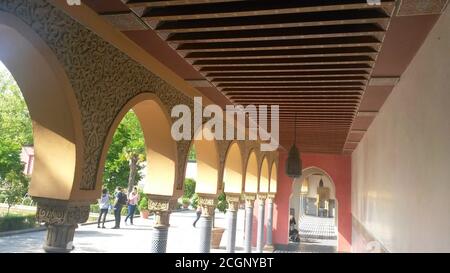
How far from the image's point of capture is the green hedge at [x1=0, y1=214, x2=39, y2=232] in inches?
419

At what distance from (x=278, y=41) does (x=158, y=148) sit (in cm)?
234

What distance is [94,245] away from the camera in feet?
31.0

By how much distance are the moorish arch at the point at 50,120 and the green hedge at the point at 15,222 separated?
900cm

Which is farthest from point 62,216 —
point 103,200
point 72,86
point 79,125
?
point 103,200

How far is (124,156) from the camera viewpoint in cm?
1590

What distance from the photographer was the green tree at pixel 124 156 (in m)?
15.6

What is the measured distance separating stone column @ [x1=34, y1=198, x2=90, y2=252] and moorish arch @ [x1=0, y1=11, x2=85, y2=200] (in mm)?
67

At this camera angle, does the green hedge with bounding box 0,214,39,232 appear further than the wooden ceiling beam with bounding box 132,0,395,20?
Yes

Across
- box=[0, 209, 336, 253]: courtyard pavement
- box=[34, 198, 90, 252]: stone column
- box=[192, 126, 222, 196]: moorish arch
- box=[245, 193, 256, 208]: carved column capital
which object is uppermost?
box=[192, 126, 222, 196]: moorish arch

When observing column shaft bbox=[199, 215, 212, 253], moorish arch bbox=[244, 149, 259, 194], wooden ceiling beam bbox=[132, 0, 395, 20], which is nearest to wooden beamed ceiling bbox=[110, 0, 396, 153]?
wooden ceiling beam bbox=[132, 0, 395, 20]

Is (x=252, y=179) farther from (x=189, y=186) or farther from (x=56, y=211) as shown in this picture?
(x=189, y=186)

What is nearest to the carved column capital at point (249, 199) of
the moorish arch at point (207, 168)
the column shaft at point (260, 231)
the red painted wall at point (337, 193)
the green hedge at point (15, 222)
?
the column shaft at point (260, 231)

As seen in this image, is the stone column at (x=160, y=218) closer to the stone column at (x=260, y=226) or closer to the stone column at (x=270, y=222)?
the stone column at (x=260, y=226)

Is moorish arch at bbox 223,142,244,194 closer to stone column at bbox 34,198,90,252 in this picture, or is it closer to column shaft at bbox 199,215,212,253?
column shaft at bbox 199,215,212,253
